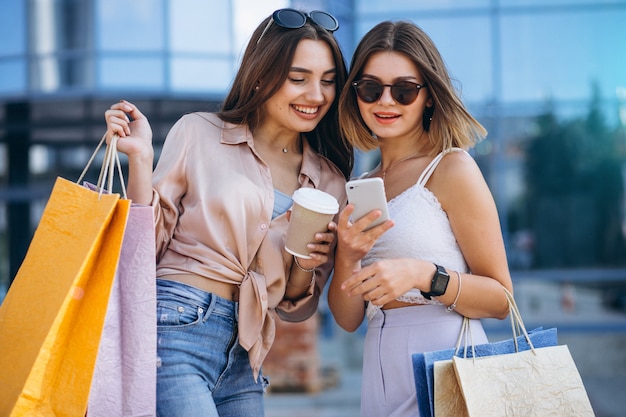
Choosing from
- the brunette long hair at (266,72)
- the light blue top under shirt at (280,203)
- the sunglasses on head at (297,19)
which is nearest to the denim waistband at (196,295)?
the light blue top under shirt at (280,203)

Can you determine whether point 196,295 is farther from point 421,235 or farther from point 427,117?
point 427,117

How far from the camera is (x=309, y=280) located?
8.29 feet

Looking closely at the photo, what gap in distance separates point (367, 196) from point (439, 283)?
344 millimetres

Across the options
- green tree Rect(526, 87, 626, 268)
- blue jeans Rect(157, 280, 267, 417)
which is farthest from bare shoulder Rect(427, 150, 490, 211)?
green tree Rect(526, 87, 626, 268)

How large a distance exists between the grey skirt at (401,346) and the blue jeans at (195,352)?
0.42 metres

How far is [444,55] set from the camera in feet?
28.5

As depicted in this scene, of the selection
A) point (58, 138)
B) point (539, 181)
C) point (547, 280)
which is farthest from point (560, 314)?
point (58, 138)

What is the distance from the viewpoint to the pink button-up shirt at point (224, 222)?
7.85 ft

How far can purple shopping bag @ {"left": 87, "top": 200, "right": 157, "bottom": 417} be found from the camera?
2.06 metres

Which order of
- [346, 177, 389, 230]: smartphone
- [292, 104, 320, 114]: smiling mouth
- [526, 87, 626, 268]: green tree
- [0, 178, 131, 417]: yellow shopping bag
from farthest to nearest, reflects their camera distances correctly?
[526, 87, 626, 268]: green tree < [292, 104, 320, 114]: smiling mouth < [346, 177, 389, 230]: smartphone < [0, 178, 131, 417]: yellow shopping bag

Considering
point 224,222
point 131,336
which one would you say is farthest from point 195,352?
point 224,222

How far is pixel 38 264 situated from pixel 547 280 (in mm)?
7518

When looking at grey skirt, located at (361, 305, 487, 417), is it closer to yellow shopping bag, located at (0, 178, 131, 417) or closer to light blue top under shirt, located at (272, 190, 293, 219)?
light blue top under shirt, located at (272, 190, 293, 219)

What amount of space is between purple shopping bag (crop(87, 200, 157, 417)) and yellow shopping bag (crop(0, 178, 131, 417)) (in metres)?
0.07
